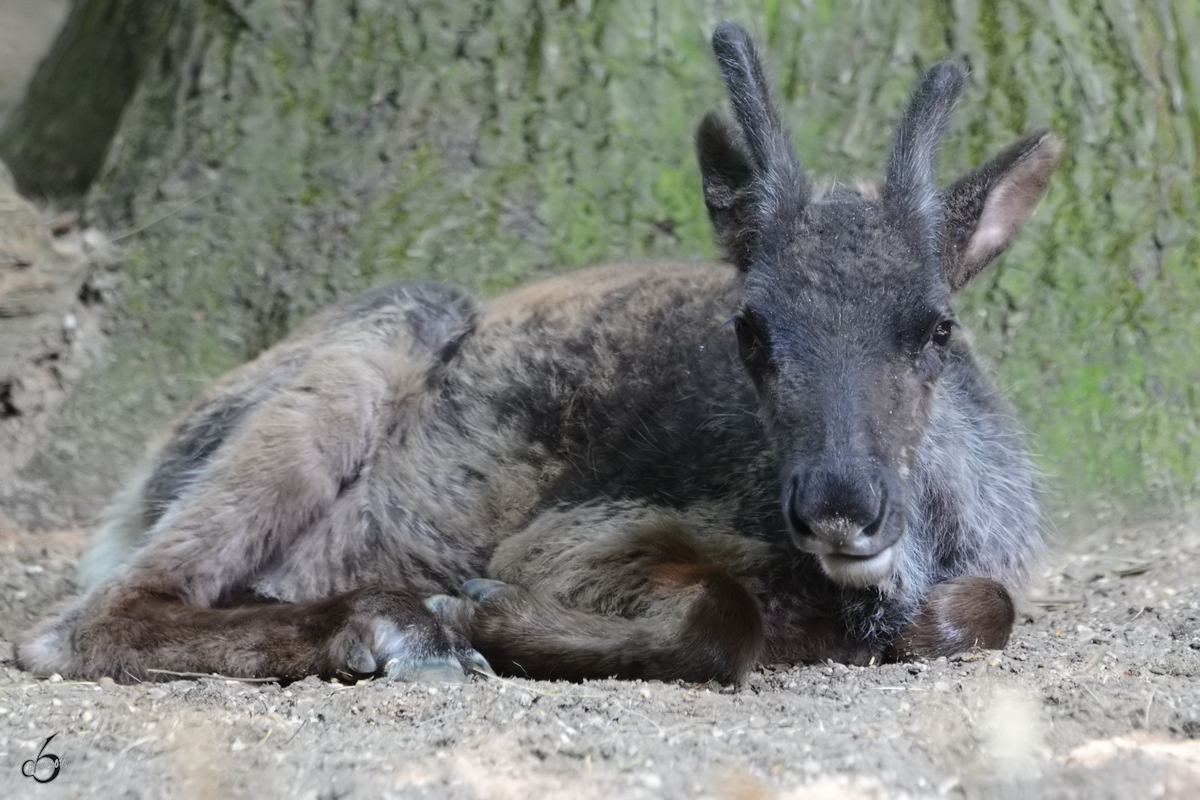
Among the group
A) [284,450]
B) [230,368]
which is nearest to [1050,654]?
[284,450]

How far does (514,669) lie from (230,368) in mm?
3591

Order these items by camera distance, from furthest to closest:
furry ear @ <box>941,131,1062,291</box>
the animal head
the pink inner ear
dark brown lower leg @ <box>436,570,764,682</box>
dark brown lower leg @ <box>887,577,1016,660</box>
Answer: the pink inner ear
furry ear @ <box>941,131,1062,291</box>
dark brown lower leg @ <box>887,577,1016,660</box>
dark brown lower leg @ <box>436,570,764,682</box>
the animal head

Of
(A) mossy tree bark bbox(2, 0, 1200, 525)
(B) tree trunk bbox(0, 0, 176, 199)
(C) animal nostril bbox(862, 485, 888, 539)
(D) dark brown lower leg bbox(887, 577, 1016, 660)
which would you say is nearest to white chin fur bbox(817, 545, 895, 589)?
(C) animal nostril bbox(862, 485, 888, 539)

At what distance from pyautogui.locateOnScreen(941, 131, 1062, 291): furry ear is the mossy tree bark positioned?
5.59 ft

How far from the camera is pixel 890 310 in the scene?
14.8ft

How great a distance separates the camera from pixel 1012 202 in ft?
17.2

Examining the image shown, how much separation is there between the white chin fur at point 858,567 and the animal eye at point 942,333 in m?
0.85

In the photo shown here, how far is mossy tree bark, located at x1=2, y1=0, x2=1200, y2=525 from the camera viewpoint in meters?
6.91

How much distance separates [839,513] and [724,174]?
180cm

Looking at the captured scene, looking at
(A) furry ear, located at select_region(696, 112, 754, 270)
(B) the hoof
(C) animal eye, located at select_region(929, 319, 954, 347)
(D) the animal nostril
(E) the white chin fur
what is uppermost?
(A) furry ear, located at select_region(696, 112, 754, 270)

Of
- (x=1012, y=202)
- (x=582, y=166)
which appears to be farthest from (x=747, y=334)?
(x=582, y=166)

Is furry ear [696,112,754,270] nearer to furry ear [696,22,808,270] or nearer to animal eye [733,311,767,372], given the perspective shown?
furry ear [696,22,808,270]

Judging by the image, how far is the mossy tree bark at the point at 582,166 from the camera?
691 cm

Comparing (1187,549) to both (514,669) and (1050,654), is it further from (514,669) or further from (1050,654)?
(514,669)
